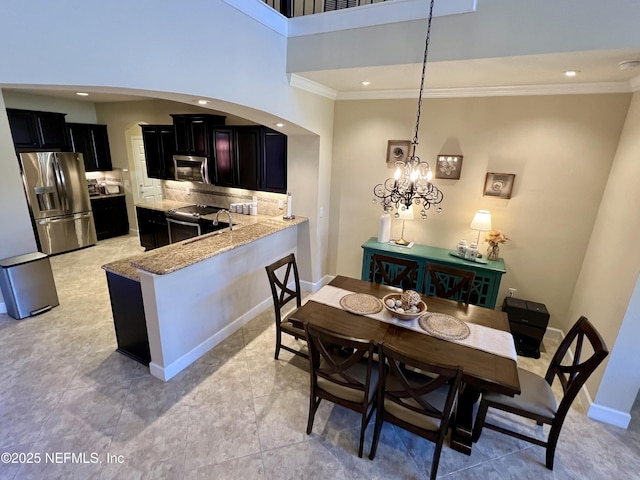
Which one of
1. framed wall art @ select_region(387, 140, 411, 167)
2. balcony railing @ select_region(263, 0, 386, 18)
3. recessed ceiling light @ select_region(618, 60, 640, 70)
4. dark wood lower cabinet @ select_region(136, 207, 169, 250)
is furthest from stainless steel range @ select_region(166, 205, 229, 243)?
recessed ceiling light @ select_region(618, 60, 640, 70)

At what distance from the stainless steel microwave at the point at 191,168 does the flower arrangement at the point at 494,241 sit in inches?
169

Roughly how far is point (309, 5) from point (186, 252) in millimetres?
3100

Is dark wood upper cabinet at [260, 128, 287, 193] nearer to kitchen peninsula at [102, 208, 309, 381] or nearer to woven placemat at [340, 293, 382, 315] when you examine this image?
kitchen peninsula at [102, 208, 309, 381]

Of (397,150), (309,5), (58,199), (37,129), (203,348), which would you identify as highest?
(309,5)

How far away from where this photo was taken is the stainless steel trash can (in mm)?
3623

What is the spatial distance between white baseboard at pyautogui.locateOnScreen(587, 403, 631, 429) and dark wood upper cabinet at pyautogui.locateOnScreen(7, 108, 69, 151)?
8.27 m

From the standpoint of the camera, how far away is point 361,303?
9.18 ft

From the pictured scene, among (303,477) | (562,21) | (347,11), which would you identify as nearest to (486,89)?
(562,21)

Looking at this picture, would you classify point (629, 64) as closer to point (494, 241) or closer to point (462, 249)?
point (494, 241)

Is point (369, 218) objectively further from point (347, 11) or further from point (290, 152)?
point (347, 11)

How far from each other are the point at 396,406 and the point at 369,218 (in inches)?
111

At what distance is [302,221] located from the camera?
4430mm

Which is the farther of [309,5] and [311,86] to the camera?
[311,86]

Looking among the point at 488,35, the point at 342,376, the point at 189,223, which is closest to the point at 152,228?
the point at 189,223
